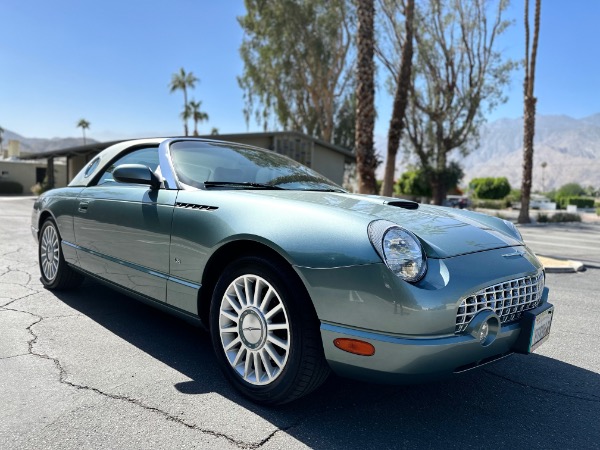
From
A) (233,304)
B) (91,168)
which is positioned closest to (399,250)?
(233,304)

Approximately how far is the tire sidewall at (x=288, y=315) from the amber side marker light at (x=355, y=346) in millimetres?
211

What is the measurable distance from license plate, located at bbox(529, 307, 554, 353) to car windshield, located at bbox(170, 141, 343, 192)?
5.72 ft

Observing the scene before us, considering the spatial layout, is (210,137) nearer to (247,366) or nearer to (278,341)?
(247,366)

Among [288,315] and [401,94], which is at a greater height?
[401,94]

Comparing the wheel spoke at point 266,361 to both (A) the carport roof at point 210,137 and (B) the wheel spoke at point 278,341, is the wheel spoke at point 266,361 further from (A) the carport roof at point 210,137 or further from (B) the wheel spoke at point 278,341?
(A) the carport roof at point 210,137

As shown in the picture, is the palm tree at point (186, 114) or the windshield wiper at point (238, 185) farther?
the palm tree at point (186, 114)

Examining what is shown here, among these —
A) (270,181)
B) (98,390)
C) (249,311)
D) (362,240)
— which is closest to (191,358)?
(98,390)

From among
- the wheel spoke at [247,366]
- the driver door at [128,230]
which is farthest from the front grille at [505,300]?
the driver door at [128,230]

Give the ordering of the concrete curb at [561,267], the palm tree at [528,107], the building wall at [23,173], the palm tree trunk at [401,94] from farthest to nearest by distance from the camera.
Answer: the building wall at [23,173]
the palm tree at [528,107]
the palm tree trunk at [401,94]
the concrete curb at [561,267]

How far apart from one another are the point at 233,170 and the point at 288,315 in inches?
58.9

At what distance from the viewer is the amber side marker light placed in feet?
7.03

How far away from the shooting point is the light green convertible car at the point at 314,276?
2.13 metres

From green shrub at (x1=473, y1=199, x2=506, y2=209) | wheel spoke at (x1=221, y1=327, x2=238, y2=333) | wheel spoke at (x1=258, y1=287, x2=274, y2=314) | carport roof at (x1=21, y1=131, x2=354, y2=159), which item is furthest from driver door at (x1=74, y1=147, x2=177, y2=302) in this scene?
green shrub at (x1=473, y1=199, x2=506, y2=209)

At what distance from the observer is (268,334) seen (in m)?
2.45
